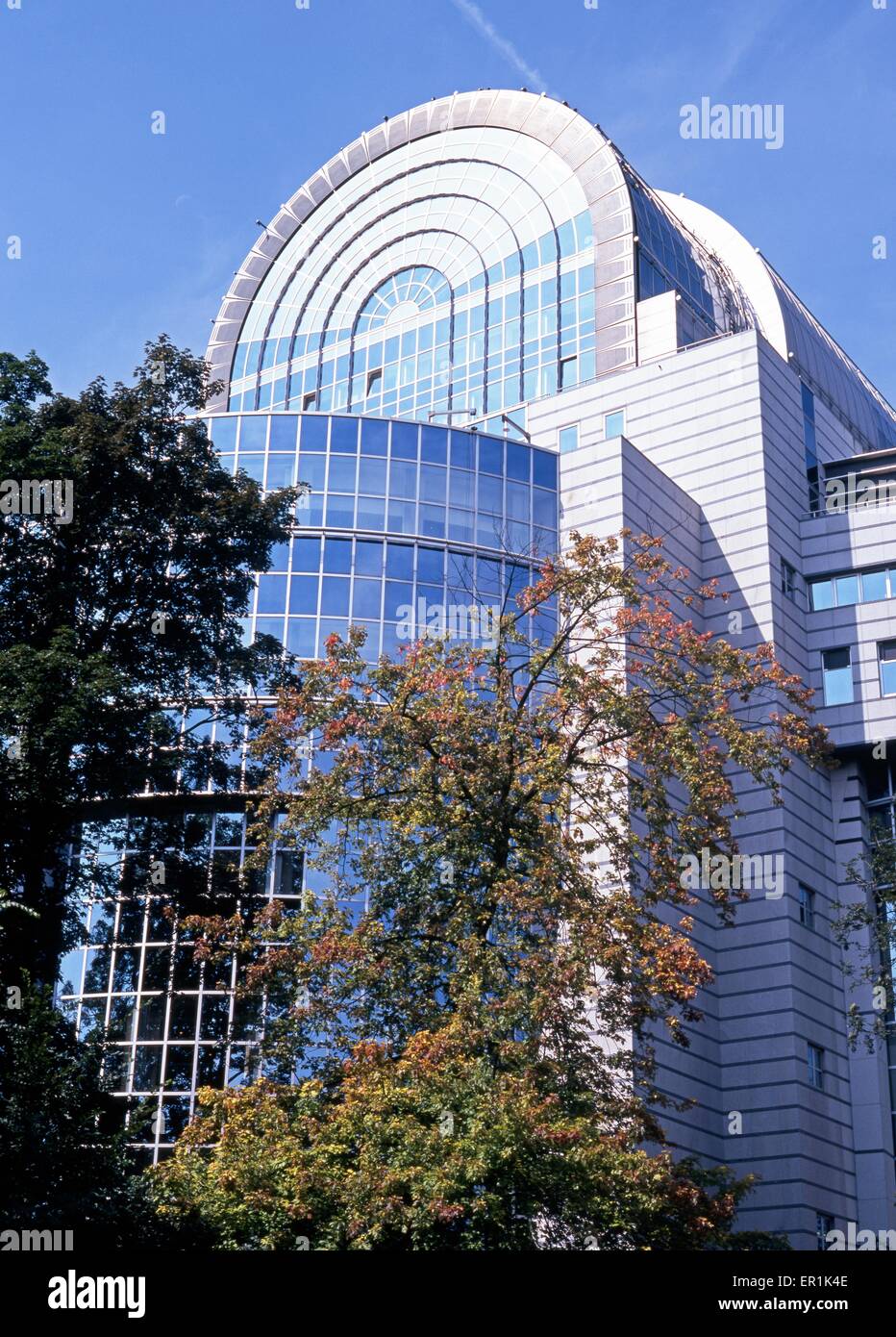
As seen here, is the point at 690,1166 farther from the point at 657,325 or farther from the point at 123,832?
the point at 657,325

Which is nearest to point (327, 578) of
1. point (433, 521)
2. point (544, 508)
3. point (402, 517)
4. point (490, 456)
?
point (402, 517)

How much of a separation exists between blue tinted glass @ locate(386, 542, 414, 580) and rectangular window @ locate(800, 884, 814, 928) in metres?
15.7

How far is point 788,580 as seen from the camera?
51344 millimetres

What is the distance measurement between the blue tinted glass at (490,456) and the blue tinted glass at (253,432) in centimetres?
718

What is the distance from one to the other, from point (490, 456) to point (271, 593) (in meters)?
9.71

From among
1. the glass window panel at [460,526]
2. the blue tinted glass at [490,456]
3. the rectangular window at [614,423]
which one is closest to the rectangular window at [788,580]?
the rectangular window at [614,423]

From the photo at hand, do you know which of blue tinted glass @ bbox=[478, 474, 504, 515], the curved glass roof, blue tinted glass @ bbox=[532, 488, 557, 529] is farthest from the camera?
the curved glass roof

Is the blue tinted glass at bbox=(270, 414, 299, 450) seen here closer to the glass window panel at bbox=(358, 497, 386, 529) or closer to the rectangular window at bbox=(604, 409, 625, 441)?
the glass window panel at bbox=(358, 497, 386, 529)

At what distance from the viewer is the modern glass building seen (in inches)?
1720

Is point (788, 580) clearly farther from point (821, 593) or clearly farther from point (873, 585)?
point (873, 585)

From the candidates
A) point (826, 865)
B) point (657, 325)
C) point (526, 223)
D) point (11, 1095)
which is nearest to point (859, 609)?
point (826, 865)

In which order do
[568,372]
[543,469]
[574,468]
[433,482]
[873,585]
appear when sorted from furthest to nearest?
[568,372]
[873,585]
[543,469]
[574,468]
[433,482]

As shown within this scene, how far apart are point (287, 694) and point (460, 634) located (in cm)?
1902

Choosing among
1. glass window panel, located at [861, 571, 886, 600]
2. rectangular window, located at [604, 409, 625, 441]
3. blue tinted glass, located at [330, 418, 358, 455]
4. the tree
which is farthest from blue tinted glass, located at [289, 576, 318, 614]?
glass window panel, located at [861, 571, 886, 600]
